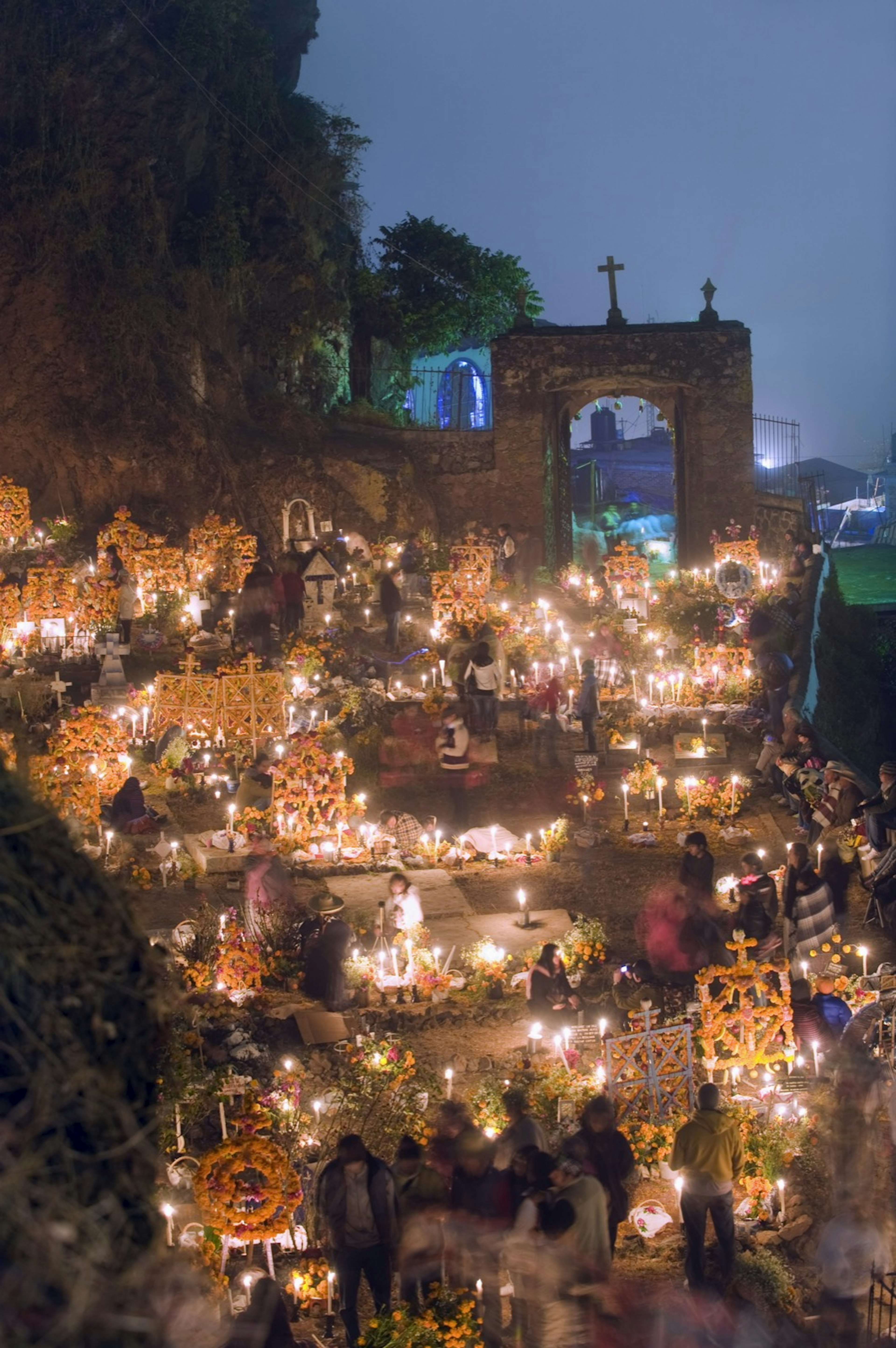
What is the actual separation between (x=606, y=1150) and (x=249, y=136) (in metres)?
28.4

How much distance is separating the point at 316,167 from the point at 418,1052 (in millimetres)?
26438

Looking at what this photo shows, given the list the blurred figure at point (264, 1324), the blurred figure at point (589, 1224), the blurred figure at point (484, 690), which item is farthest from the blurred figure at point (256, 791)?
the blurred figure at point (264, 1324)

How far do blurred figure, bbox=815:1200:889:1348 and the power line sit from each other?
91.9 feet

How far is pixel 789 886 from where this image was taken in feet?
36.9

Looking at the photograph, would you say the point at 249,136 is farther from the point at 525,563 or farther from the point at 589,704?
the point at 589,704

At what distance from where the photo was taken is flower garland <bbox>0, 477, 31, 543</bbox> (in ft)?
78.7

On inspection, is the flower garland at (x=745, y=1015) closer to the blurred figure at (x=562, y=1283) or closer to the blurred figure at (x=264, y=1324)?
the blurred figure at (x=562, y=1283)

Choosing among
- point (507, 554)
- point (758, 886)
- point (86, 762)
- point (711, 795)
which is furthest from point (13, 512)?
point (758, 886)

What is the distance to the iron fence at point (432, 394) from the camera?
35.3 meters

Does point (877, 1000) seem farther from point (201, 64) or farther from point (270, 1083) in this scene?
point (201, 64)

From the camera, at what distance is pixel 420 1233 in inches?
282

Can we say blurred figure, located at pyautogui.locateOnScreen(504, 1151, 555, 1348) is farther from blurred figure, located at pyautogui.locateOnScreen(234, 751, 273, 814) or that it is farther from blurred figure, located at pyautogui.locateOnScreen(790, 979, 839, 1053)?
blurred figure, located at pyautogui.locateOnScreen(234, 751, 273, 814)

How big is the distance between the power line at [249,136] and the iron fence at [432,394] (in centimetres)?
387

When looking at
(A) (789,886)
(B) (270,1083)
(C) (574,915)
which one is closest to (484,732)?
(C) (574,915)
